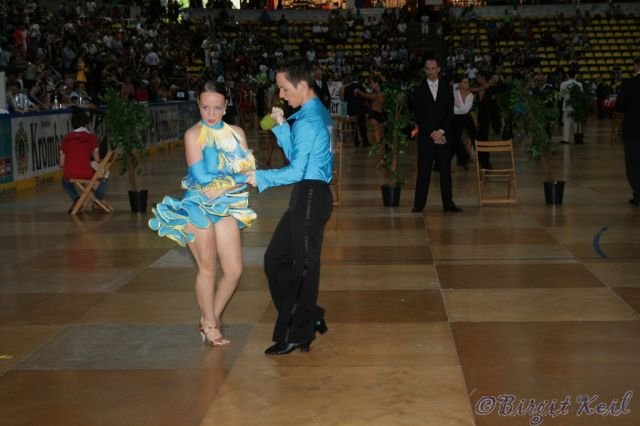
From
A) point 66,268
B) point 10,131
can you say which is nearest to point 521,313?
point 66,268

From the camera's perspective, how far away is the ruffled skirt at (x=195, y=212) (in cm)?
663

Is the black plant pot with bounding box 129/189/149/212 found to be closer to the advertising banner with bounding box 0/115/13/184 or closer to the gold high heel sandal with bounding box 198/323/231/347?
the advertising banner with bounding box 0/115/13/184

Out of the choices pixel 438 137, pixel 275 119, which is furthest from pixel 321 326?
pixel 438 137

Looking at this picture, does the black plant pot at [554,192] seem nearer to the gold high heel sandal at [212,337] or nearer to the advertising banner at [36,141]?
the gold high heel sandal at [212,337]

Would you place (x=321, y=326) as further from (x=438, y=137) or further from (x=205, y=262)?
(x=438, y=137)

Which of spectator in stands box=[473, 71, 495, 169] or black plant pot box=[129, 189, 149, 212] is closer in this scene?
black plant pot box=[129, 189, 149, 212]

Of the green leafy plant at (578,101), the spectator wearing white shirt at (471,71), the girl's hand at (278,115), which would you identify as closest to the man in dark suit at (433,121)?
the girl's hand at (278,115)

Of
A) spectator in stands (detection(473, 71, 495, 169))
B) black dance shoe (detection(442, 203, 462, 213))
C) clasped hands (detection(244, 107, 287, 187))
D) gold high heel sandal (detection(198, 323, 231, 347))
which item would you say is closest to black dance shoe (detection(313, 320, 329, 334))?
gold high heel sandal (detection(198, 323, 231, 347))

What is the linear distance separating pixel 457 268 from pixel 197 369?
13.1 feet

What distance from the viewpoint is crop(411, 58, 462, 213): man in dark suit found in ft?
44.2

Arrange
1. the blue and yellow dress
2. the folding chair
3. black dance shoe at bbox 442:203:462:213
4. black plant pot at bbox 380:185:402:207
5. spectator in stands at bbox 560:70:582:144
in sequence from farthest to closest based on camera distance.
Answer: spectator in stands at bbox 560:70:582:144 → black plant pot at bbox 380:185:402:207 → the folding chair → black dance shoe at bbox 442:203:462:213 → the blue and yellow dress

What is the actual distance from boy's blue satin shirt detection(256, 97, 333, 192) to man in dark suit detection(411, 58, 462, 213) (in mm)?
7025

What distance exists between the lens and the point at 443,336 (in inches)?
284

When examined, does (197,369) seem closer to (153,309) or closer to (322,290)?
(153,309)
